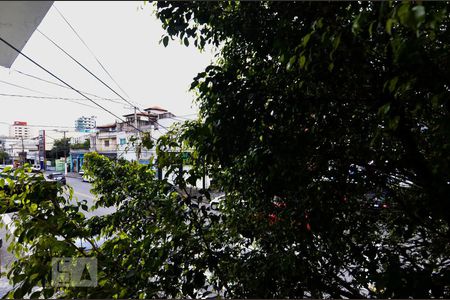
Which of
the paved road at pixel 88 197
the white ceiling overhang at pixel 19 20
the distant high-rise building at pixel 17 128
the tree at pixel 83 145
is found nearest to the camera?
the white ceiling overhang at pixel 19 20

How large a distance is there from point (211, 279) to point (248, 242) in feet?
1.06

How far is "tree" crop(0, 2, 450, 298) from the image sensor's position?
1068 millimetres

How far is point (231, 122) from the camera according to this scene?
1158 mm

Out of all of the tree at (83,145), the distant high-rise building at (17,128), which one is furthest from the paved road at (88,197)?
the tree at (83,145)

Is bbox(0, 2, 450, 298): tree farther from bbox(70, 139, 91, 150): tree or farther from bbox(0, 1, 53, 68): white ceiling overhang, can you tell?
bbox(70, 139, 91, 150): tree

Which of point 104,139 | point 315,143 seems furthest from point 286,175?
point 104,139

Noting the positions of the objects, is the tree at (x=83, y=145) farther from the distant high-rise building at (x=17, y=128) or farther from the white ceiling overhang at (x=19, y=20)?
the white ceiling overhang at (x=19, y=20)

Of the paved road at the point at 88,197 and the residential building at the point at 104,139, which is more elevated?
the residential building at the point at 104,139

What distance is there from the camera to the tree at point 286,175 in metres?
1.07

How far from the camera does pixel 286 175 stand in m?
1.22

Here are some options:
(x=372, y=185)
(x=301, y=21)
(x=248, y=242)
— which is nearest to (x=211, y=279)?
(x=248, y=242)

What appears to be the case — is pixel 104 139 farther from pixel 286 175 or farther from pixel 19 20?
pixel 286 175

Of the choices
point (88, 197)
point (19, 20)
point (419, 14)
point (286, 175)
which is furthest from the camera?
point (88, 197)

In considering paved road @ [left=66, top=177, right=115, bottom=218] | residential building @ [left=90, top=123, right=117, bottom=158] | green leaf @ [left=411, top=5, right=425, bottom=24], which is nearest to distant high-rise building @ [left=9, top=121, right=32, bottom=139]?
paved road @ [left=66, top=177, right=115, bottom=218]
